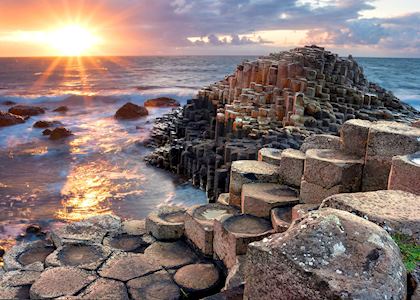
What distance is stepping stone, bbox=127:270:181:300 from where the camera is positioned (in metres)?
4.22

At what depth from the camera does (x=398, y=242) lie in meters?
2.66

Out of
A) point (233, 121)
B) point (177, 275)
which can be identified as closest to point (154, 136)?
point (233, 121)

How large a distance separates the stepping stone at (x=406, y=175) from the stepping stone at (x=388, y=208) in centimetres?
22

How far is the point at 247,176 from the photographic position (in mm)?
5555

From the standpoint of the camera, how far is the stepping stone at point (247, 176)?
18.2 feet

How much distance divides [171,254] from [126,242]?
2.40ft

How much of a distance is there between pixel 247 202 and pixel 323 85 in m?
11.7

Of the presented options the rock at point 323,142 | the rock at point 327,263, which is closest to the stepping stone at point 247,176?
the rock at point 323,142

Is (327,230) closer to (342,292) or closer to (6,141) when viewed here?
(342,292)

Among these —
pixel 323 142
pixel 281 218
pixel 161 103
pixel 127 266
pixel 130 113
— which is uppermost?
pixel 323 142

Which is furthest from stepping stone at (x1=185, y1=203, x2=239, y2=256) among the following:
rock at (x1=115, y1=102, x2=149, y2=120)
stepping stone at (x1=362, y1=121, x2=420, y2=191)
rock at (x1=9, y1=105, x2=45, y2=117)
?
rock at (x1=9, y1=105, x2=45, y2=117)

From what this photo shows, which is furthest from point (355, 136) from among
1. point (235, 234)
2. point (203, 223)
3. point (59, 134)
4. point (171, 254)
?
point (59, 134)

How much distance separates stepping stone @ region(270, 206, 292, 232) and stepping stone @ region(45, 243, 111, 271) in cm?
204

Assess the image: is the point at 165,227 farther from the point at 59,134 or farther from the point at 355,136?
the point at 59,134
